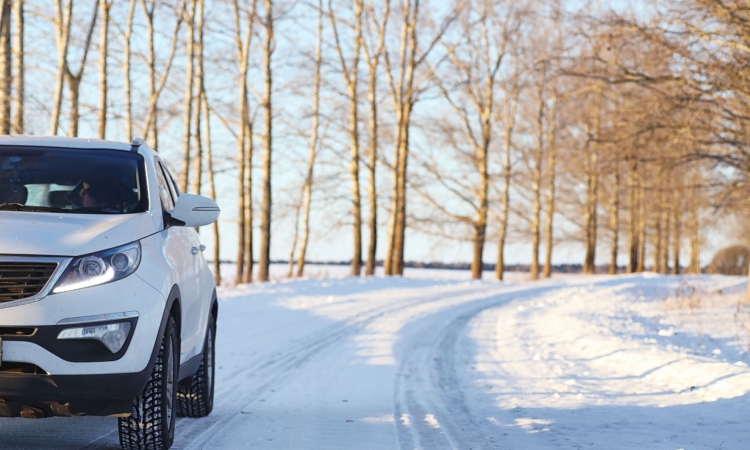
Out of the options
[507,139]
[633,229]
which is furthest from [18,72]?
[633,229]

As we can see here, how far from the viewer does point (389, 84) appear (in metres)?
35.2

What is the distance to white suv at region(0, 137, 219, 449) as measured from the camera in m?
4.61

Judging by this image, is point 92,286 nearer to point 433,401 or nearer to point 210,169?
point 433,401

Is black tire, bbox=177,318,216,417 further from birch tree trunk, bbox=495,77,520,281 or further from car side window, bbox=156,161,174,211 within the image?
birch tree trunk, bbox=495,77,520,281

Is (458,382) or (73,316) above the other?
(73,316)

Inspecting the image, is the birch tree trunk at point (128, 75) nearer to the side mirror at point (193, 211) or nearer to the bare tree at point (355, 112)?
the bare tree at point (355, 112)

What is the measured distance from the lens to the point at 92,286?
4711 mm

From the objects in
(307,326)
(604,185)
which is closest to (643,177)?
(604,185)

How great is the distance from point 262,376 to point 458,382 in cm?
207

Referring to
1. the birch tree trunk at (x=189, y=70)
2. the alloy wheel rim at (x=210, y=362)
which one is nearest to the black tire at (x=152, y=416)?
the alloy wheel rim at (x=210, y=362)

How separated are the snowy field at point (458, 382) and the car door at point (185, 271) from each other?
65 cm

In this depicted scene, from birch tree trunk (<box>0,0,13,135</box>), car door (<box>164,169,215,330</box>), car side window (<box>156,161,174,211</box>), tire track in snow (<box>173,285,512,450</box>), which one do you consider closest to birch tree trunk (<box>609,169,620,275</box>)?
tire track in snow (<box>173,285,512,450</box>)

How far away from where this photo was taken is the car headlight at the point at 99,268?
184 inches

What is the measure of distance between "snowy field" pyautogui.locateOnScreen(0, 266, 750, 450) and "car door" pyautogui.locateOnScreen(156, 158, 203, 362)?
0.65 m
